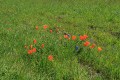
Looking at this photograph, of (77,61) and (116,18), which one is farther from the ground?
(77,61)

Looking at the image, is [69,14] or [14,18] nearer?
[14,18]

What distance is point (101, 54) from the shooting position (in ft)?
28.1

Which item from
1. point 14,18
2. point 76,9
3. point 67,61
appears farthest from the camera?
point 76,9

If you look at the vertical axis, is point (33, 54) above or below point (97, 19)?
above

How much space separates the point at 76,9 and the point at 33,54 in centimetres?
1236

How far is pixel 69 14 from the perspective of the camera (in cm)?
1831

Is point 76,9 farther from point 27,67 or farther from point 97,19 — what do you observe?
point 27,67

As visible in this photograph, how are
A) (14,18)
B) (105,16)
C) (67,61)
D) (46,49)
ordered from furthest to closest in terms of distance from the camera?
(105,16) → (14,18) → (46,49) → (67,61)

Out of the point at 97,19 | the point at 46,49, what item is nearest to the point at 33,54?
the point at 46,49

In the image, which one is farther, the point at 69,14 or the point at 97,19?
the point at 69,14

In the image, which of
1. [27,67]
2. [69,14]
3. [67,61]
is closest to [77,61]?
[67,61]

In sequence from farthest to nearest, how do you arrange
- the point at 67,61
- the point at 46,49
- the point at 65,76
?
1. the point at 46,49
2. the point at 67,61
3. the point at 65,76

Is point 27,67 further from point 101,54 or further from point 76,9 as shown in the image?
point 76,9

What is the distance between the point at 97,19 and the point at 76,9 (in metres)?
3.72
